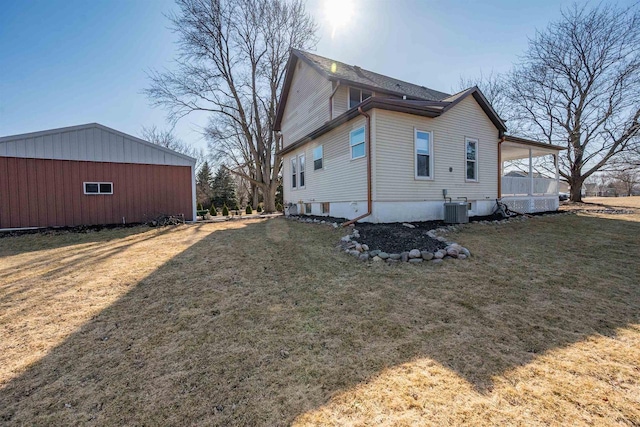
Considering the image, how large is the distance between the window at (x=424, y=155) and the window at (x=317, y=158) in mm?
3875

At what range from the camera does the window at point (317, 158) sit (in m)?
11.0

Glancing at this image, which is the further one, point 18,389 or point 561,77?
point 561,77

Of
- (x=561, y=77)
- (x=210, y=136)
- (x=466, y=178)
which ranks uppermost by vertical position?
(x=561, y=77)

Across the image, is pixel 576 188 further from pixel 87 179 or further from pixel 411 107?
pixel 87 179

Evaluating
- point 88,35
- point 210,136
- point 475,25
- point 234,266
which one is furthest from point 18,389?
point 210,136

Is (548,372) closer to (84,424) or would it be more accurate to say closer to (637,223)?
(84,424)

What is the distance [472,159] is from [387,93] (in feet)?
13.7

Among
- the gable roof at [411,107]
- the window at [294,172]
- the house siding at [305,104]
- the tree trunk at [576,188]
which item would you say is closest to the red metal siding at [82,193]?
the window at [294,172]

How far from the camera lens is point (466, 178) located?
32.6 ft

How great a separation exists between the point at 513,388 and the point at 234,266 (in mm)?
4263

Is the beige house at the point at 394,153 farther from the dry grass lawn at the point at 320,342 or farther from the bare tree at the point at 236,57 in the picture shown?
the bare tree at the point at 236,57

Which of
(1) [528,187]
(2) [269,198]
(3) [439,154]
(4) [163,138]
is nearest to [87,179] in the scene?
(2) [269,198]

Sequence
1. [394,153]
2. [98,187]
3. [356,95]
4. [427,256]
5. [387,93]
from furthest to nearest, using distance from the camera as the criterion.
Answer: [356,95] → [387,93] → [98,187] → [394,153] → [427,256]

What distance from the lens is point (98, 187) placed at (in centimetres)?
1074
